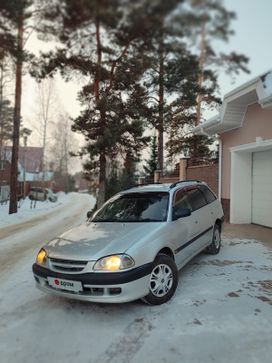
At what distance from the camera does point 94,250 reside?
4.02 metres

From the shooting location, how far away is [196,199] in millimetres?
6332

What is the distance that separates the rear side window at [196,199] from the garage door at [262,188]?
4.57m

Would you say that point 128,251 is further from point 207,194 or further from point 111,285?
point 207,194

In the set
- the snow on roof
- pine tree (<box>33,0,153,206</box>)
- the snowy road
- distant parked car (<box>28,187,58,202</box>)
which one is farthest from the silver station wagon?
distant parked car (<box>28,187,58,202</box>)

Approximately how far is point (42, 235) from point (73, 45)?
33.7 ft

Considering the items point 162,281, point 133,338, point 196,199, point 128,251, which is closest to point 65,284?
point 128,251

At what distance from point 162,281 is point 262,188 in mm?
7384

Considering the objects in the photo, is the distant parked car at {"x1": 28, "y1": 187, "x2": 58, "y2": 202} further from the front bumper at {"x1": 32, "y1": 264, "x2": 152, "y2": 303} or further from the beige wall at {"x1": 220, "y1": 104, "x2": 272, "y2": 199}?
the front bumper at {"x1": 32, "y1": 264, "x2": 152, "y2": 303}

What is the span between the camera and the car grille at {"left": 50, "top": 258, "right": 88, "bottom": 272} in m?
3.93

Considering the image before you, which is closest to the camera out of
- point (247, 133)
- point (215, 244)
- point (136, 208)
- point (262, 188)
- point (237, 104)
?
point (136, 208)

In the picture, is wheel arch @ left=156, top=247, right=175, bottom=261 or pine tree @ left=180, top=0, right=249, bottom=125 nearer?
pine tree @ left=180, top=0, right=249, bottom=125

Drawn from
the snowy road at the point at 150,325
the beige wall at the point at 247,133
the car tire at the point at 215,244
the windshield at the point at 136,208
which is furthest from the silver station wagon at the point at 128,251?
the beige wall at the point at 247,133

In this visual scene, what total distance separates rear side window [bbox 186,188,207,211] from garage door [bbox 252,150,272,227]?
457 centimetres

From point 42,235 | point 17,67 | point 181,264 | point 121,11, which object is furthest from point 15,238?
point 121,11
